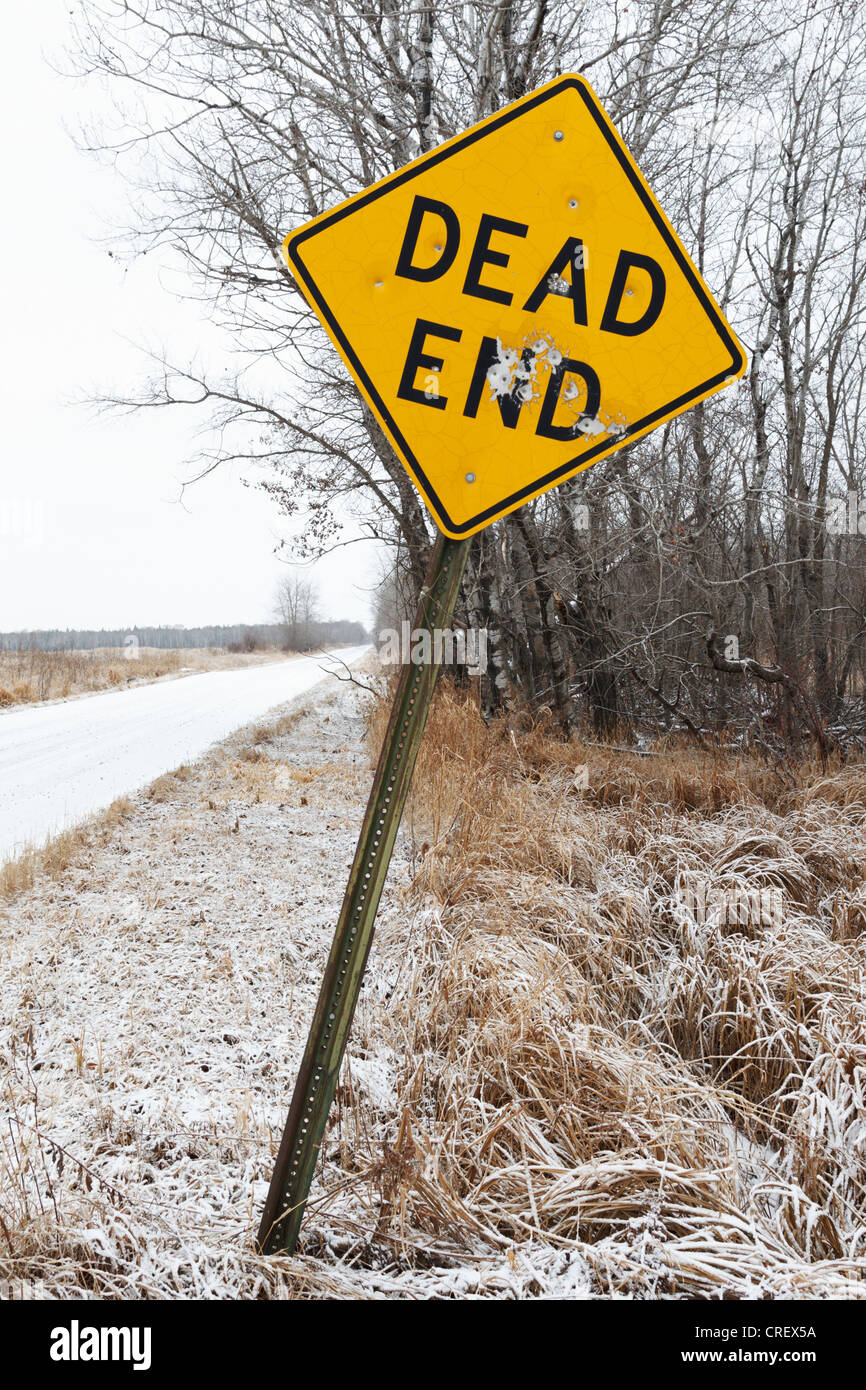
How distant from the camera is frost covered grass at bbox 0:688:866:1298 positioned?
1.77 m

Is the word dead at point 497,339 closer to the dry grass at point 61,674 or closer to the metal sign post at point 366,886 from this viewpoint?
the metal sign post at point 366,886

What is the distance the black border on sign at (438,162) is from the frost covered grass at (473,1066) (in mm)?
1612

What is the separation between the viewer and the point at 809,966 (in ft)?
9.66

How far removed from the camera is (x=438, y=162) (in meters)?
1.58

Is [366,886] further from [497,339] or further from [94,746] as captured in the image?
[94,746]

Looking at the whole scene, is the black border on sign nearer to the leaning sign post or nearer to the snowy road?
the leaning sign post

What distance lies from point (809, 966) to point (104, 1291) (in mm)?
2550

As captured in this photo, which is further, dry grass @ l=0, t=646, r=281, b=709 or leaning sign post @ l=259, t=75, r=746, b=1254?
dry grass @ l=0, t=646, r=281, b=709

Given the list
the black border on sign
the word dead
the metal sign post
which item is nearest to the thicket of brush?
the metal sign post

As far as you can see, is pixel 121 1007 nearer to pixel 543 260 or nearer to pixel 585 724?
pixel 543 260

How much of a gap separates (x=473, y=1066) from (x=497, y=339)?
214cm

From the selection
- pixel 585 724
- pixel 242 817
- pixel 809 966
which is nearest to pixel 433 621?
pixel 809 966

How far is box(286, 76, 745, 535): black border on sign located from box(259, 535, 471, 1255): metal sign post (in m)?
0.12

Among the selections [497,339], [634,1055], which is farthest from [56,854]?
[497,339]
